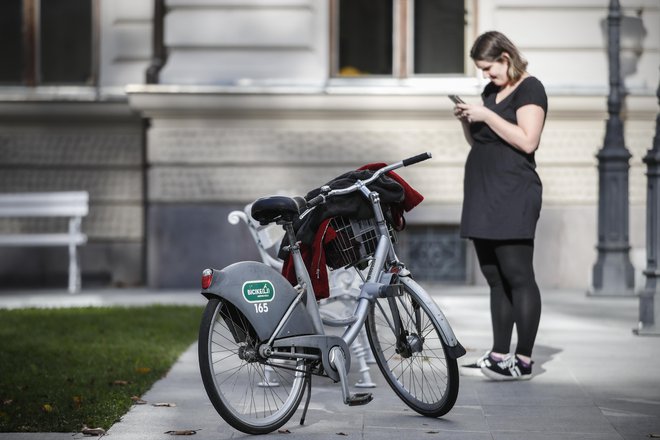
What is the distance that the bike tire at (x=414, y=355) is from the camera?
603 centimetres

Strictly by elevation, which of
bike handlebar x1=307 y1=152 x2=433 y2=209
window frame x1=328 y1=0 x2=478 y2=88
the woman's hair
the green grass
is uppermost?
window frame x1=328 y1=0 x2=478 y2=88

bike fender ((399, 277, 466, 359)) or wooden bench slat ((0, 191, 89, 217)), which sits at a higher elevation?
wooden bench slat ((0, 191, 89, 217))

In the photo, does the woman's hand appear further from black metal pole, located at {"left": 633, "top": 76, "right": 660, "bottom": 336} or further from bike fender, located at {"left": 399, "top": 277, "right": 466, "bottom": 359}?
black metal pole, located at {"left": 633, "top": 76, "right": 660, "bottom": 336}

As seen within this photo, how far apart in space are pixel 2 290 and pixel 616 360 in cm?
757

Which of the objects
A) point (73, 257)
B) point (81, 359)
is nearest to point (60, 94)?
point (73, 257)

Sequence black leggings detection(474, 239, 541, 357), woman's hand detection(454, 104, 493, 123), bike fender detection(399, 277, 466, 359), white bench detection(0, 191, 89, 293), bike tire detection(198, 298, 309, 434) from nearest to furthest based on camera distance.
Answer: bike tire detection(198, 298, 309, 434), bike fender detection(399, 277, 466, 359), woman's hand detection(454, 104, 493, 123), black leggings detection(474, 239, 541, 357), white bench detection(0, 191, 89, 293)

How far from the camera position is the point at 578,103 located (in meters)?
12.9

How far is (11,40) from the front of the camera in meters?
14.2

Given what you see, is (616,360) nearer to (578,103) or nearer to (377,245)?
(377,245)

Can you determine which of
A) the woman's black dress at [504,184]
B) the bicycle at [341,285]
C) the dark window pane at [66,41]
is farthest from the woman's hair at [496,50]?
the dark window pane at [66,41]

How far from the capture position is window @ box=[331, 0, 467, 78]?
13.5m

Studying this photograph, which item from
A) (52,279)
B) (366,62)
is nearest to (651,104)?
(366,62)

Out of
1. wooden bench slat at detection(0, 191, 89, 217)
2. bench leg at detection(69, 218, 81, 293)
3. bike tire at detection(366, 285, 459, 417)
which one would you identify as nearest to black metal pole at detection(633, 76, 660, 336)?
bike tire at detection(366, 285, 459, 417)

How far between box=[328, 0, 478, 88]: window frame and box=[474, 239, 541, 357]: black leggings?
20.0ft
